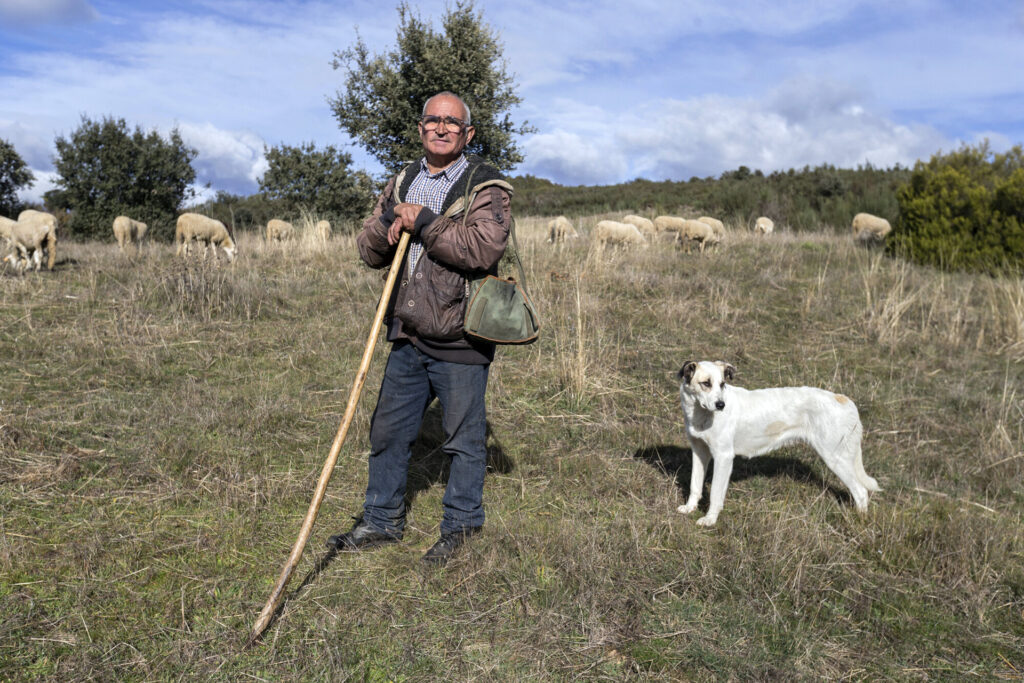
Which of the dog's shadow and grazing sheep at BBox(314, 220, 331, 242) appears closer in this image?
the dog's shadow

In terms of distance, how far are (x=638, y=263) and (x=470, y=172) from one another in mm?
7725

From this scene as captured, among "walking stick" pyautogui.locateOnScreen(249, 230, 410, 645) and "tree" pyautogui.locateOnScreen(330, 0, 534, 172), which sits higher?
"tree" pyautogui.locateOnScreen(330, 0, 534, 172)

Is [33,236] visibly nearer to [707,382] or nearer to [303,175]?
[707,382]

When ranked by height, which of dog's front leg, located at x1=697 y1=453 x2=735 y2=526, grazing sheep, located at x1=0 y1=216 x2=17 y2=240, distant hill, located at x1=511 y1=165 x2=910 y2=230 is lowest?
dog's front leg, located at x1=697 y1=453 x2=735 y2=526

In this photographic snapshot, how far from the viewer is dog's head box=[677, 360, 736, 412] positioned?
384 cm

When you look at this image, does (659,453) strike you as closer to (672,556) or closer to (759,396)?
(759,396)

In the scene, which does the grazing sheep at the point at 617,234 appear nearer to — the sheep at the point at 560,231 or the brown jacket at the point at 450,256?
the sheep at the point at 560,231

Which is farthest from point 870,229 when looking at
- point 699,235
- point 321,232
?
point 321,232

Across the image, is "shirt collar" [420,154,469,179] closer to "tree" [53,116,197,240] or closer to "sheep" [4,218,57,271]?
"sheep" [4,218,57,271]

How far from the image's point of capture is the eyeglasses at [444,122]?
3.16m

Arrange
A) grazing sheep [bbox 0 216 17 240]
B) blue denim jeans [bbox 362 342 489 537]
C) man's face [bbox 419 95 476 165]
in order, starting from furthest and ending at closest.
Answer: grazing sheep [bbox 0 216 17 240], blue denim jeans [bbox 362 342 489 537], man's face [bbox 419 95 476 165]

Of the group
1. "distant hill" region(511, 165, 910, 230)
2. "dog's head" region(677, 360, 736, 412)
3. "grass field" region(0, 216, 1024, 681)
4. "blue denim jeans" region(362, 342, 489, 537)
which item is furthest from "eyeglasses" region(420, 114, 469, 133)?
"distant hill" region(511, 165, 910, 230)

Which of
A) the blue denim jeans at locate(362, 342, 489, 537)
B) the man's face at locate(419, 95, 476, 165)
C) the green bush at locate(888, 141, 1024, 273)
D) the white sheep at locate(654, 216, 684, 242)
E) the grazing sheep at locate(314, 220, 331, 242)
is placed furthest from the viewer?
the white sheep at locate(654, 216, 684, 242)

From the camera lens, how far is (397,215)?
10.2 ft
